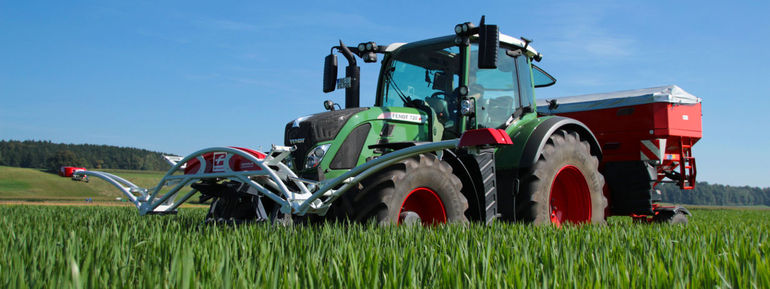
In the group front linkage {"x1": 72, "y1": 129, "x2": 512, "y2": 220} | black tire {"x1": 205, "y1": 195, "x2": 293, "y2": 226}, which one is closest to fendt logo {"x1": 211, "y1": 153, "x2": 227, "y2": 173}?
front linkage {"x1": 72, "y1": 129, "x2": 512, "y2": 220}

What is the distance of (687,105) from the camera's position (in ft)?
23.8

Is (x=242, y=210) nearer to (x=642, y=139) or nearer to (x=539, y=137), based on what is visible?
(x=539, y=137)

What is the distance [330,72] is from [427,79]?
43.5 inches

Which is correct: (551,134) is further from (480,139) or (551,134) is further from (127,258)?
(127,258)

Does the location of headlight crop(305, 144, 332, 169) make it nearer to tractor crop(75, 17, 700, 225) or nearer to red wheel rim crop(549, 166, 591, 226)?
tractor crop(75, 17, 700, 225)

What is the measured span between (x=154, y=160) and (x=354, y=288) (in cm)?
8094

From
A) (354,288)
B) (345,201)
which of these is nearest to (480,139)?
(345,201)

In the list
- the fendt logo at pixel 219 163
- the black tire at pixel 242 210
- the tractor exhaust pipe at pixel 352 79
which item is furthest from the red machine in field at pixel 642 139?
the fendt logo at pixel 219 163

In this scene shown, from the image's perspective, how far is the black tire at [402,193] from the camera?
13.0 ft

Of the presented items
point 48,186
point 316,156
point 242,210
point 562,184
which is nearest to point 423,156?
point 316,156

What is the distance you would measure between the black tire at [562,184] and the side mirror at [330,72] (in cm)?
225

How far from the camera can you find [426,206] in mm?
4410

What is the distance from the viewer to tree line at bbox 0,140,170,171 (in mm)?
63188

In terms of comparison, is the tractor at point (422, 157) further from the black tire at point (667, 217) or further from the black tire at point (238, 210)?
the black tire at point (667, 217)
